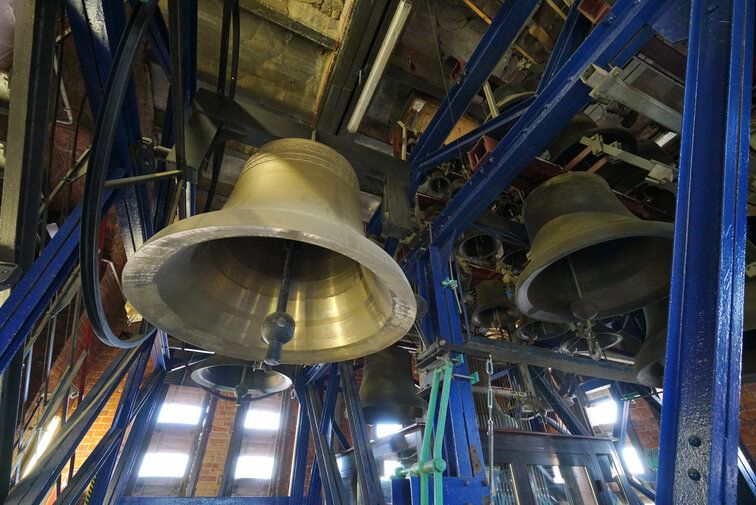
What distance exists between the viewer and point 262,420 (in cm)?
584

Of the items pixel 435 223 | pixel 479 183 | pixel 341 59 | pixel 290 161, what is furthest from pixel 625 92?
pixel 341 59

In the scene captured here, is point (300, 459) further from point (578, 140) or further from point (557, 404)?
point (578, 140)

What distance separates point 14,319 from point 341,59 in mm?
2364

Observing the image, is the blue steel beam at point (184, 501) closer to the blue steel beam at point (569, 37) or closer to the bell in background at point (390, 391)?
the bell in background at point (390, 391)

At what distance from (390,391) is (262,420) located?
4007 mm

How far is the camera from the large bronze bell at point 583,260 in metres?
1.59

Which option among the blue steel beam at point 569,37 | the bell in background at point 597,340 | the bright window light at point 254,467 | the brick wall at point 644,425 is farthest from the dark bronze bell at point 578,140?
the brick wall at point 644,425

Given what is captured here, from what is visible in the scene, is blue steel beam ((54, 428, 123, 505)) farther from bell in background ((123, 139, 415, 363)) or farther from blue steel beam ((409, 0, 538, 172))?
blue steel beam ((409, 0, 538, 172))

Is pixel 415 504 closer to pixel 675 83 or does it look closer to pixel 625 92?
pixel 625 92

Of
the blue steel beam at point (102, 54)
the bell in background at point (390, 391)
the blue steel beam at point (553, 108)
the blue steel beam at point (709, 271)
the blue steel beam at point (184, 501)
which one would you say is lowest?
the blue steel beam at point (184, 501)

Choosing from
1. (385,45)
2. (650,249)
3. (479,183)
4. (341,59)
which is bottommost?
(650,249)

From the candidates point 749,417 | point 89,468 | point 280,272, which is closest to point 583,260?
point 280,272

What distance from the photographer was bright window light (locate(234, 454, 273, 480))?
536 centimetres

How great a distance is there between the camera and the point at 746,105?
2.66 feet
